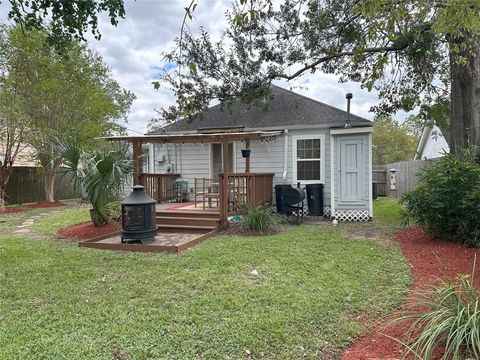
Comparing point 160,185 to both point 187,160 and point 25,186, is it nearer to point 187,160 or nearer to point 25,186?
point 187,160

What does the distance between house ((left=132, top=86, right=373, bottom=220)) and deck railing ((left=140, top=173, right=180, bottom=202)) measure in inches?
22.9

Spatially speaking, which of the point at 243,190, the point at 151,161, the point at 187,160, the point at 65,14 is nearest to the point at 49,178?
the point at 151,161

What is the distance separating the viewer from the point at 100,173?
806 centimetres

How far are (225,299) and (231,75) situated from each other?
25.7 feet

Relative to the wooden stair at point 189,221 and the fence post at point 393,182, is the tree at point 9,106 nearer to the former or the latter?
the wooden stair at point 189,221

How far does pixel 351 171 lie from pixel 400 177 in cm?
809

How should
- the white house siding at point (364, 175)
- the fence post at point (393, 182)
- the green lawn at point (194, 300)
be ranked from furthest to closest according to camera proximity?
the fence post at point (393, 182)
the white house siding at point (364, 175)
the green lawn at point (194, 300)

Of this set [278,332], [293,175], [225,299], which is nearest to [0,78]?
[293,175]

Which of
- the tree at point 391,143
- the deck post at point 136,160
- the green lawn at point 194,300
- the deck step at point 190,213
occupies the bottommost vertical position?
the green lawn at point 194,300

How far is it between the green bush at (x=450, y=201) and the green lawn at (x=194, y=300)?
3.49ft

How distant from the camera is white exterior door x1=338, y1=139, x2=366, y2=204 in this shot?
9.97 m

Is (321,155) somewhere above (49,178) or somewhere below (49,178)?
above

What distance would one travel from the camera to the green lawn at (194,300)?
2955mm

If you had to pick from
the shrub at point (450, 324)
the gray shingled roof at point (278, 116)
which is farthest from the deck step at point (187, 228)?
the shrub at point (450, 324)
